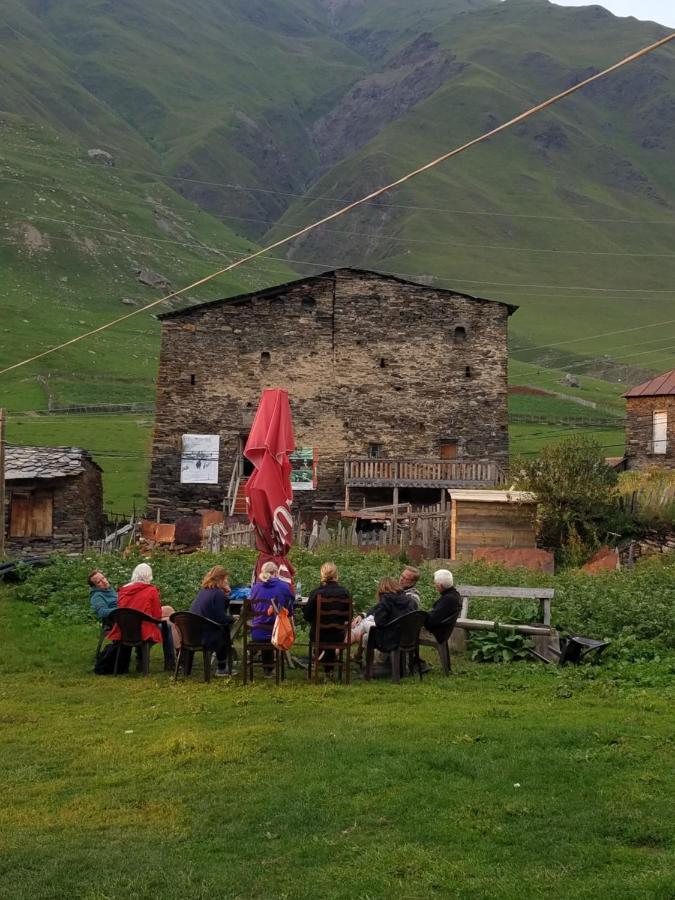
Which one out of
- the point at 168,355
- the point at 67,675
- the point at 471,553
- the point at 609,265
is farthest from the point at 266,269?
the point at 67,675

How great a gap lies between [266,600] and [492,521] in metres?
15.9

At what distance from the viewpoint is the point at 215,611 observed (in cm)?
1169

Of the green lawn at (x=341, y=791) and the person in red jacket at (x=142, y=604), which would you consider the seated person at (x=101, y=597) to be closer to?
the person in red jacket at (x=142, y=604)

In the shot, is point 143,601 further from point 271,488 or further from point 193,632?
point 271,488

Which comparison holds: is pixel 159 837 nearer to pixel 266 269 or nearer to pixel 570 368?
pixel 570 368

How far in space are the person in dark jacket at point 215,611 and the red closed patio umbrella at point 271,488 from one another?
39.3 inches

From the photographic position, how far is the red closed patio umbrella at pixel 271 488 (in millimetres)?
12656

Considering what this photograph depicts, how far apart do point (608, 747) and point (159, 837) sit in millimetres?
3430

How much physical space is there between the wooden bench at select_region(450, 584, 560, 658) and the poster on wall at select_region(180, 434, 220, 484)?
24.6m

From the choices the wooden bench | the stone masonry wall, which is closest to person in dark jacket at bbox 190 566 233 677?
the wooden bench

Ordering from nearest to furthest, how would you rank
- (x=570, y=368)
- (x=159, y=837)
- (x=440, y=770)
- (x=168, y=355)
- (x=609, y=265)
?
(x=159, y=837) < (x=440, y=770) < (x=168, y=355) < (x=570, y=368) < (x=609, y=265)

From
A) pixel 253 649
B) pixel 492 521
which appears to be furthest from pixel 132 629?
pixel 492 521

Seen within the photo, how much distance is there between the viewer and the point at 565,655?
40.0ft

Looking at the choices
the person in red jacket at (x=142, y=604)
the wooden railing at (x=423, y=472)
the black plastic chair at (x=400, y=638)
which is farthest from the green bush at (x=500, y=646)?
the wooden railing at (x=423, y=472)
